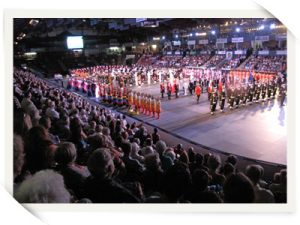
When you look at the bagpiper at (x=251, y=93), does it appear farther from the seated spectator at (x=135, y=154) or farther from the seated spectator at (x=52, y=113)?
the seated spectator at (x=135, y=154)

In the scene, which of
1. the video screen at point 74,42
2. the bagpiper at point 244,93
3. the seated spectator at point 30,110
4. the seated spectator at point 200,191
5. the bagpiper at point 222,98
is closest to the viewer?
the seated spectator at point 200,191

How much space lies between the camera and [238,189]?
166 inches

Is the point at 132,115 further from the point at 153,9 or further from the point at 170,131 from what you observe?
the point at 153,9

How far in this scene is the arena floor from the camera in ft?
21.1

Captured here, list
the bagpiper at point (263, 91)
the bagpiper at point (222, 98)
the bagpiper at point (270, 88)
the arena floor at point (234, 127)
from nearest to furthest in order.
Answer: the arena floor at point (234, 127) < the bagpiper at point (222, 98) < the bagpiper at point (270, 88) < the bagpiper at point (263, 91)

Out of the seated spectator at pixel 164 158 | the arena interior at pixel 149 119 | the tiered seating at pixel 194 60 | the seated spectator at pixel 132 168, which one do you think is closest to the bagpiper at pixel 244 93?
the arena interior at pixel 149 119

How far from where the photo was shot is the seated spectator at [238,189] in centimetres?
390

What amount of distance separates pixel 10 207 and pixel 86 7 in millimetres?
2810

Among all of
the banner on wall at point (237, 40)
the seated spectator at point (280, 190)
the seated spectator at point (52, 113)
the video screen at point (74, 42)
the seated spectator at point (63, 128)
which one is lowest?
the seated spectator at point (280, 190)

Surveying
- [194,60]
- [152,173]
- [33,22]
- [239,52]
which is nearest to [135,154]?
[152,173]

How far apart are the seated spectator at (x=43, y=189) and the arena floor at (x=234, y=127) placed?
303 cm

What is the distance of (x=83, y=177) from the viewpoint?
389 centimetres

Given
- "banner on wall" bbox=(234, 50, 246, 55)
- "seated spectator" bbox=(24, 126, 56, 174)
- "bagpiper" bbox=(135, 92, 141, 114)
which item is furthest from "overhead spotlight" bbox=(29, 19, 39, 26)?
"banner on wall" bbox=(234, 50, 246, 55)

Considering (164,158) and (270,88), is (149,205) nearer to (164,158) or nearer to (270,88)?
(164,158)
